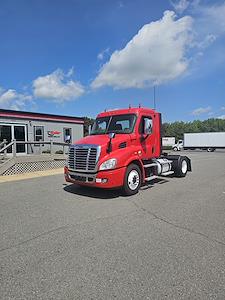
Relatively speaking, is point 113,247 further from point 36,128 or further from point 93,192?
point 36,128

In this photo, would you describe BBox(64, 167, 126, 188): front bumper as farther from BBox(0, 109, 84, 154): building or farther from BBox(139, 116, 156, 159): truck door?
BBox(0, 109, 84, 154): building

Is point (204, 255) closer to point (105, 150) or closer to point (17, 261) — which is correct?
point (17, 261)

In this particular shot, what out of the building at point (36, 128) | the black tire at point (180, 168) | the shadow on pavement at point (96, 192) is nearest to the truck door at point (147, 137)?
the shadow on pavement at point (96, 192)

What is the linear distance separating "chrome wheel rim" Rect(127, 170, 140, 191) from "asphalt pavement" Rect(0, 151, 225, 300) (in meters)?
0.53

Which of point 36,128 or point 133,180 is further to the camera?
point 36,128

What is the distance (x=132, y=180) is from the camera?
28.7ft

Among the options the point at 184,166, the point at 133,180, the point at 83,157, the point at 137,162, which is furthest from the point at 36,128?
the point at 133,180

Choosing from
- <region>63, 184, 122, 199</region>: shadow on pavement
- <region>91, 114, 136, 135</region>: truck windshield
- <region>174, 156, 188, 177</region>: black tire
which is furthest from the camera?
<region>174, 156, 188, 177</region>: black tire

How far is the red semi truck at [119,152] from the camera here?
819cm

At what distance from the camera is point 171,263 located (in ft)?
13.0

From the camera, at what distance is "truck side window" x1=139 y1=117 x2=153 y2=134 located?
31.2ft

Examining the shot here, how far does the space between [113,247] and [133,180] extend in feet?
14.3

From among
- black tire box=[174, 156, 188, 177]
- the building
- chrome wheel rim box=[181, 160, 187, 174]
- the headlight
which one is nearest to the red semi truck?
the headlight

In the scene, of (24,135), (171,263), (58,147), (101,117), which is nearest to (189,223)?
(171,263)
